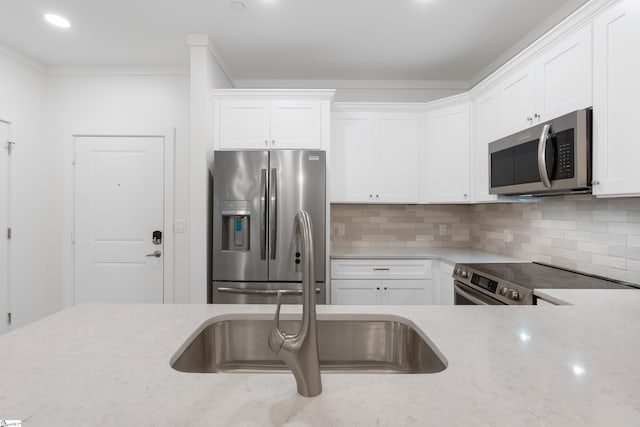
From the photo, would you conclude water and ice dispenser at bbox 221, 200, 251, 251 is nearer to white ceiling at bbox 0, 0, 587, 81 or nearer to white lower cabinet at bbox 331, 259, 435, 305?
white lower cabinet at bbox 331, 259, 435, 305

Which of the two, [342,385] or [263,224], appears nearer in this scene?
[342,385]

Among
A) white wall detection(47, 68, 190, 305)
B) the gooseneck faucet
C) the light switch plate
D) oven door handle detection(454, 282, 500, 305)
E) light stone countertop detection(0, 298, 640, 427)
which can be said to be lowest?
oven door handle detection(454, 282, 500, 305)

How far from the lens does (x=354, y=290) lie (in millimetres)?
2904

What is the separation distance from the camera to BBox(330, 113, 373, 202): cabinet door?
10.6 ft

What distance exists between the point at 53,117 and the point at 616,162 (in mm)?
4399

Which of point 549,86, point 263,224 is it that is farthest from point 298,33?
point 549,86

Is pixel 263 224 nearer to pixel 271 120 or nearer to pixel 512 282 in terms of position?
pixel 271 120

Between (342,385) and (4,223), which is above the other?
(4,223)

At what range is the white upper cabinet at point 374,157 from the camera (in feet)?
10.6

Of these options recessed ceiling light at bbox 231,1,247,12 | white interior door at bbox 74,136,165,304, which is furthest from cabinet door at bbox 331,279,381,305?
recessed ceiling light at bbox 231,1,247,12

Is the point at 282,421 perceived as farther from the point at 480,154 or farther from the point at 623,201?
the point at 480,154

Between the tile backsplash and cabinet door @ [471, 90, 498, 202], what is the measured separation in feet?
1.16

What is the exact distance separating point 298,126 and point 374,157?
0.81 meters

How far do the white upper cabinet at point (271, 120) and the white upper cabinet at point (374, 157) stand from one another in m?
0.36
